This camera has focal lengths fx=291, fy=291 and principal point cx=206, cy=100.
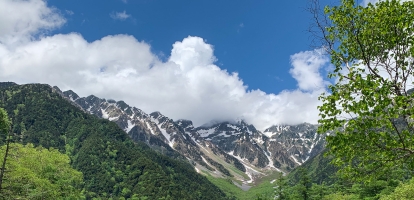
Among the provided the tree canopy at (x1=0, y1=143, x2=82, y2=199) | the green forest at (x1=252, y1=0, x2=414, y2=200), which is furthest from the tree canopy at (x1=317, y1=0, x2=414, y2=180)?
the tree canopy at (x1=0, y1=143, x2=82, y2=199)

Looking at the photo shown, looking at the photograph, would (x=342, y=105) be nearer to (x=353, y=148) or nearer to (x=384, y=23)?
(x=353, y=148)

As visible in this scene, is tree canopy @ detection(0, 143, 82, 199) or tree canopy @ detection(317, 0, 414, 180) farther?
tree canopy @ detection(0, 143, 82, 199)

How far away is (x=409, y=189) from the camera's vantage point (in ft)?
159

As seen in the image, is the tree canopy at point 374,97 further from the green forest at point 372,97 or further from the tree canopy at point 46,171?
the tree canopy at point 46,171

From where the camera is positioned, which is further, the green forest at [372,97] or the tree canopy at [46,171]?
the tree canopy at [46,171]

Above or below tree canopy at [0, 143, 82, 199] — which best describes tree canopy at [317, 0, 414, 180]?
above

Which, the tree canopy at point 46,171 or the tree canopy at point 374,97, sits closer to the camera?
the tree canopy at point 374,97

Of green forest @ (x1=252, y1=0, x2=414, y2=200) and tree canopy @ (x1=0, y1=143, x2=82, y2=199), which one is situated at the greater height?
green forest @ (x1=252, y1=0, x2=414, y2=200)

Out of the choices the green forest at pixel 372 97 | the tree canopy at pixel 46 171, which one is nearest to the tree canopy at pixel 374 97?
the green forest at pixel 372 97

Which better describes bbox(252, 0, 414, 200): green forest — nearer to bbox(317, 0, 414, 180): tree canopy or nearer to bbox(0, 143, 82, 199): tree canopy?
bbox(317, 0, 414, 180): tree canopy

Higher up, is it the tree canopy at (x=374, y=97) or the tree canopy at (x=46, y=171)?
the tree canopy at (x=374, y=97)

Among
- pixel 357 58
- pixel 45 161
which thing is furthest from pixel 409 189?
pixel 45 161

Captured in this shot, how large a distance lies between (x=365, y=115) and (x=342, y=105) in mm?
1150

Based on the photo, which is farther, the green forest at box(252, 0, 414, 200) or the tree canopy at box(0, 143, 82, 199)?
the tree canopy at box(0, 143, 82, 199)
